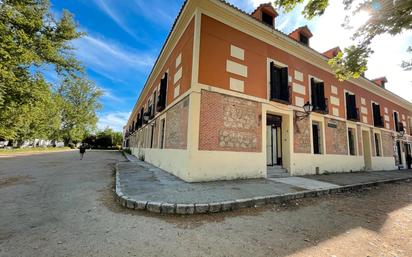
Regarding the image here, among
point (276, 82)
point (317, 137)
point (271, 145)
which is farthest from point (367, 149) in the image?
point (276, 82)

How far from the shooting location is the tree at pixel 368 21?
4.54 m

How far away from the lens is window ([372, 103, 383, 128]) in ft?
44.9

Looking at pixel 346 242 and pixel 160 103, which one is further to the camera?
pixel 160 103

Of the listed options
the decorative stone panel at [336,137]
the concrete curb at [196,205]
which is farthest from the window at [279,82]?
the concrete curb at [196,205]

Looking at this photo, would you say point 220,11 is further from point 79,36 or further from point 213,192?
point 79,36

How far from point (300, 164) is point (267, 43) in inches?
241

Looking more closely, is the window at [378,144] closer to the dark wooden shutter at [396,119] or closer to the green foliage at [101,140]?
the dark wooden shutter at [396,119]

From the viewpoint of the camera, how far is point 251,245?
248 cm

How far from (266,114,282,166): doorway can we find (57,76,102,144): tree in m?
38.6

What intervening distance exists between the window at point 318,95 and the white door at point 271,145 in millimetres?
3023

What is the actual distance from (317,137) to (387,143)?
32.1ft

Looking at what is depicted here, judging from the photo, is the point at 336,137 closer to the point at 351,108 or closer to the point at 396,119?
the point at 351,108

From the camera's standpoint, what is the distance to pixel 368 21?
16.9ft

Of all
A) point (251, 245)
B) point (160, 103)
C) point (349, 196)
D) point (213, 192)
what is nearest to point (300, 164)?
point (349, 196)
